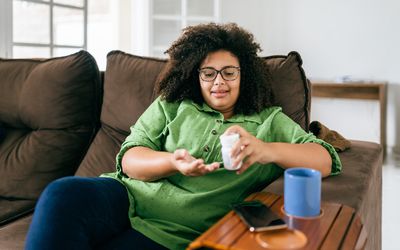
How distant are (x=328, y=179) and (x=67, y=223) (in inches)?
27.9

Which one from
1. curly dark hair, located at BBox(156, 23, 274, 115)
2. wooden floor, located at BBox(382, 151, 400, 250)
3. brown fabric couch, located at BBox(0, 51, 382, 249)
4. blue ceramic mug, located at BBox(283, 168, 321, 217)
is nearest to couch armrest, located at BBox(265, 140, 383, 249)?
brown fabric couch, located at BBox(0, 51, 382, 249)

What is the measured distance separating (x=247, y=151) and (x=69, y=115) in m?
0.95

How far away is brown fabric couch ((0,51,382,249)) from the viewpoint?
5.29 feet

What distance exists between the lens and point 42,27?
124 inches

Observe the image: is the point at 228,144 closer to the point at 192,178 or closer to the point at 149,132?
the point at 192,178

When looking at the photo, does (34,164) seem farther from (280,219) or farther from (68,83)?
(280,219)

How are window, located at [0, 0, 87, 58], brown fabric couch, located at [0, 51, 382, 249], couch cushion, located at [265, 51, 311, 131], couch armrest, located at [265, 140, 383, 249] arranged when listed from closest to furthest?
couch armrest, located at [265, 140, 383, 249]
couch cushion, located at [265, 51, 311, 131]
brown fabric couch, located at [0, 51, 382, 249]
window, located at [0, 0, 87, 58]

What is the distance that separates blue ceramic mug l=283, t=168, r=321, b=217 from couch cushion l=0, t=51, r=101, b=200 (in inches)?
42.6

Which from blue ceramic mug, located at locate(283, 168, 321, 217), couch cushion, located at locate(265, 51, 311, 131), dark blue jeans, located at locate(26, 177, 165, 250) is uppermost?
couch cushion, located at locate(265, 51, 311, 131)

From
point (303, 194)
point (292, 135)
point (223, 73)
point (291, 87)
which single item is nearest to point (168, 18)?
point (291, 87)

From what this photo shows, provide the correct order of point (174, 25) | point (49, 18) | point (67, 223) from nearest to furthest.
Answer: point (67, 223) → point (49, 18) → point (174, 25)

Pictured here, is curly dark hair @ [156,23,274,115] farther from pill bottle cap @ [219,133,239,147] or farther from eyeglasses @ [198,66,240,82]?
pill bottle cap @ [219,133,239,147]

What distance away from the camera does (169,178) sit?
1255 millimetres

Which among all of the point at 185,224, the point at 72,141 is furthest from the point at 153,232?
the point at 72,141
